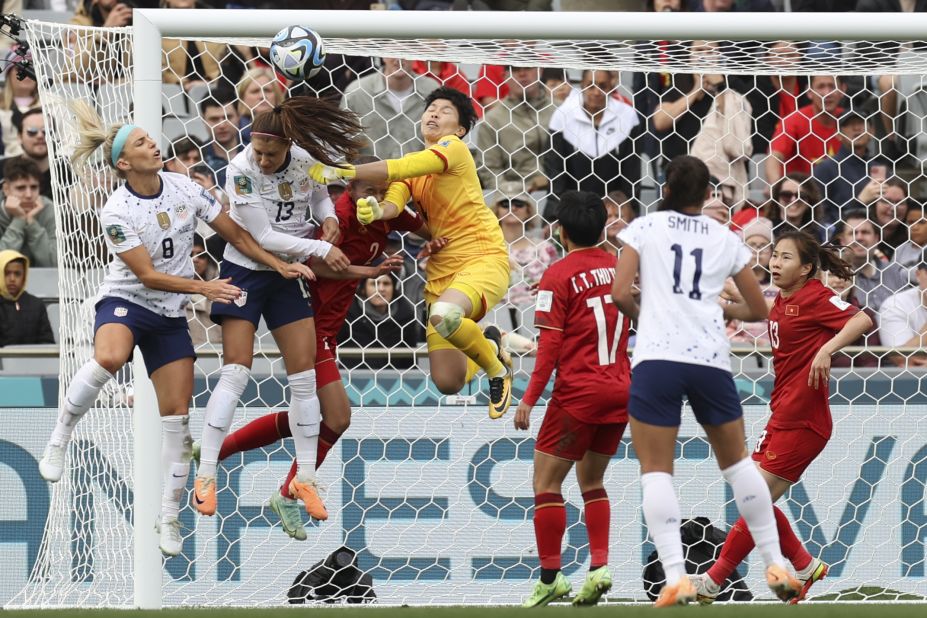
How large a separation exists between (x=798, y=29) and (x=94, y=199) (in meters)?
3.70

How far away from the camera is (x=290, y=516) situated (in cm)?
686

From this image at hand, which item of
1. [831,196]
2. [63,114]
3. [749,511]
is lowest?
[749,511]

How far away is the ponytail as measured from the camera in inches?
255

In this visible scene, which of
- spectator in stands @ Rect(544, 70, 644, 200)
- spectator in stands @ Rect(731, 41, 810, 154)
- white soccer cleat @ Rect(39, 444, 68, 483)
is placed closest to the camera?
white soccer cleat @ Rect(39, 444, 68, 483)

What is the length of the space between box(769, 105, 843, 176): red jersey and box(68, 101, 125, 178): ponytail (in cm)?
399

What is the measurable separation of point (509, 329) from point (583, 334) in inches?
81.3

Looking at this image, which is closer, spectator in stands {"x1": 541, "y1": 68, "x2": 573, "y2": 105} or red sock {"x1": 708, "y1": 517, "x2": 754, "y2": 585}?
red sock {"x1": 708, "y1": 517, "x2": 754, "y2": 585}

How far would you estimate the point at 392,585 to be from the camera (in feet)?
26.2

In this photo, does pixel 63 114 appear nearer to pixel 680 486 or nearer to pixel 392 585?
pixel 392 585

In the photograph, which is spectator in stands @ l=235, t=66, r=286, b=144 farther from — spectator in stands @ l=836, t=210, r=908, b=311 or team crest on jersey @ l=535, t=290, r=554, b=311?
spectator in stands @ l=836, t=210, r=908, b=311

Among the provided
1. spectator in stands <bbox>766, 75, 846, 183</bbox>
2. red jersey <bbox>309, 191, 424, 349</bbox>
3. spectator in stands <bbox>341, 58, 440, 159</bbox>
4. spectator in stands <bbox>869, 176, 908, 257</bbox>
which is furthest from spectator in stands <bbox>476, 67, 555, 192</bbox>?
spectator in stands <bbox>869, 176, 908, 257</bbox>

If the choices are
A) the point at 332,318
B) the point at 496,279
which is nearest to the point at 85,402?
the point at 332,318

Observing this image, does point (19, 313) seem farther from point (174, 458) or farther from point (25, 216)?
point (174, 458)

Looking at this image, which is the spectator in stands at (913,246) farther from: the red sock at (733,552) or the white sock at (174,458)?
the white sock at (174,458)
